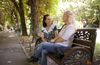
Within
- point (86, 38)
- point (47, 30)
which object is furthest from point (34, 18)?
point (86, 38)

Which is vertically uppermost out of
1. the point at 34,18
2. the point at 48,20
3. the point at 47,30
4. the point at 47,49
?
the point at 48,20

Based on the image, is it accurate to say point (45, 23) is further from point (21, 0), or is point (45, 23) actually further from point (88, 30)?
point (21, 0)

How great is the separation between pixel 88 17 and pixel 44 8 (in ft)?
52.0

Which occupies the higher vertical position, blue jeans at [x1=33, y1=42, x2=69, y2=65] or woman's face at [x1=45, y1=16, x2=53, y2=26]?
woman's face at [x1=45, y1=16, x2=53, y2=26]

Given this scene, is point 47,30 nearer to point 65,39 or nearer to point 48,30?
point 48,30

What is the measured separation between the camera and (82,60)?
7184 millimetres

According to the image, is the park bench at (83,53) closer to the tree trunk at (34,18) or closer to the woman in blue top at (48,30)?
the woman in blue top at (48,30)

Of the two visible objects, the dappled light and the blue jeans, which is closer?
the dappled light

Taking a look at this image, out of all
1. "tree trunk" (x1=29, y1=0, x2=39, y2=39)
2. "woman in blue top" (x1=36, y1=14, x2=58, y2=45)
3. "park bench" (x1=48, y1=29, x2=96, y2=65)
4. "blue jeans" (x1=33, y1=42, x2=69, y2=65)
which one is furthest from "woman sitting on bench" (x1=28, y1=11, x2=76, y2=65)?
"tree trunk" (x1=29, y1=0, x2=39, y2=39)

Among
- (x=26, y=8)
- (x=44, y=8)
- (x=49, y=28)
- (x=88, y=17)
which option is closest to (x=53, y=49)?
(x=49, y=28)

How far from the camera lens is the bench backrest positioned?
23.3 feet

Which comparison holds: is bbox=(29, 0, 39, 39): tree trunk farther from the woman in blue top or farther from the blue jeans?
the blue jeans

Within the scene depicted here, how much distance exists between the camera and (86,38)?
7574 millimetres

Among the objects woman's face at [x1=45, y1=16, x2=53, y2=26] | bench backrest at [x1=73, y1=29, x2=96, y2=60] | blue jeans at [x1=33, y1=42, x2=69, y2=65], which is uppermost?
woman's face at [x1=45, y1=16, x2=53, y2=26]
